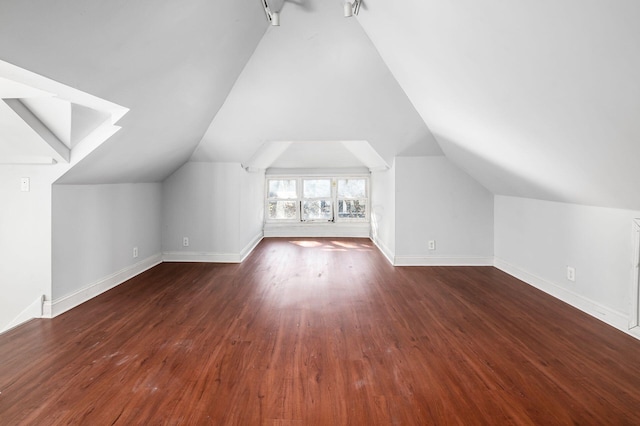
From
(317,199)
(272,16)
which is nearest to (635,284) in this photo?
(272,16)

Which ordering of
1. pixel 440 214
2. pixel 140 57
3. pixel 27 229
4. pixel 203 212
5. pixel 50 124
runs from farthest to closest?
pixel 203 212, pixel 440 214, pixel 27 229, pixel 50 124, pixel 140 57

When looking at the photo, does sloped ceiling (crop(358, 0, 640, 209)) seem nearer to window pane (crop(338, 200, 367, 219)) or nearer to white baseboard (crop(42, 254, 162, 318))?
white baseboard (crop(42, 254, 162, 318))

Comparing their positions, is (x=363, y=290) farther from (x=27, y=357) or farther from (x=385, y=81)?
(x=27, y=357)

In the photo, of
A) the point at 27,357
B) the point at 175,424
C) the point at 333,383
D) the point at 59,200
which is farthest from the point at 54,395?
the point at 59,200

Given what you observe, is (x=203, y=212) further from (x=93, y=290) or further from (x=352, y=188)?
(x=352, y=188)

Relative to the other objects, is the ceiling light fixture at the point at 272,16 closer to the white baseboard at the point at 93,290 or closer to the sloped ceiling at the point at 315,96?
the sloped ceiling at the point at 315,96

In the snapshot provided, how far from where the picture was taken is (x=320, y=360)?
2.28 m

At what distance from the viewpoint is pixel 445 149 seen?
14.9 feet

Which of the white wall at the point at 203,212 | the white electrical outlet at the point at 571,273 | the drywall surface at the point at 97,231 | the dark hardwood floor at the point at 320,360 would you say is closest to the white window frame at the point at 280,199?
the white wall at the point at 203,212

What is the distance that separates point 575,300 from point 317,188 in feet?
17.9

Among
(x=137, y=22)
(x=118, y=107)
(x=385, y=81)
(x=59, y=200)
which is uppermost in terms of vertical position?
(x=385, y=81)

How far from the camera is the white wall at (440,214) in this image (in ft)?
16.0

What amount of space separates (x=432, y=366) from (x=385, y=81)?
285 cm

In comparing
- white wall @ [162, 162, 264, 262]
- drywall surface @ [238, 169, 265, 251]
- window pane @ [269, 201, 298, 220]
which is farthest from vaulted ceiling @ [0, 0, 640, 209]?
window pane @ [269, 201, 298, 220]
